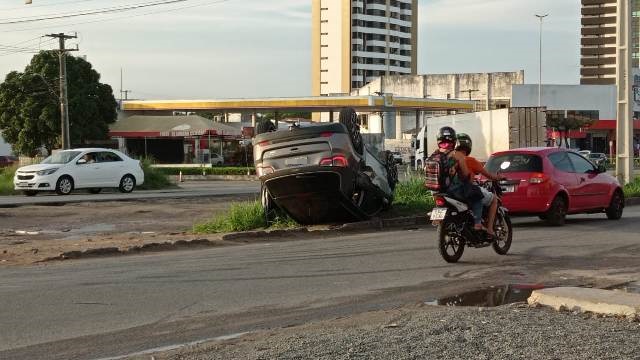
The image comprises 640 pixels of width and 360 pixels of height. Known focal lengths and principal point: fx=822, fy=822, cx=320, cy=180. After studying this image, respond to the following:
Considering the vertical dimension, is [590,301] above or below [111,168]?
below

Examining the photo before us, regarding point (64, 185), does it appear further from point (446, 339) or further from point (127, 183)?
point (446, 339)

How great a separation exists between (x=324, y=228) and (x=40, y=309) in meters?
8.31

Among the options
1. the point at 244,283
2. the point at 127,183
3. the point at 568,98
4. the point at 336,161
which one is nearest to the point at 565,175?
the point at 336,161

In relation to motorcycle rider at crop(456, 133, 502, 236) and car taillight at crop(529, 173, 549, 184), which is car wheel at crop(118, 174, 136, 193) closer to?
car taillight at crop(529, 173, 549, 184)

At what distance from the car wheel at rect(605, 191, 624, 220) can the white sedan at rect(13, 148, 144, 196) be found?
18325 mm

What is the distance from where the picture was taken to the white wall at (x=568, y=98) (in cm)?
8381

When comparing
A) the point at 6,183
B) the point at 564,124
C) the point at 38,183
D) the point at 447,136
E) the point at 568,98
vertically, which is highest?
the point at 568,98

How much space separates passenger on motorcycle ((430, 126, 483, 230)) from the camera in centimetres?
1073

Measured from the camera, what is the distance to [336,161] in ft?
47.0

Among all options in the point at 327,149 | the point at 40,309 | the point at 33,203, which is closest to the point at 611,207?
the point at 327,149

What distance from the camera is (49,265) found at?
11.5 meters

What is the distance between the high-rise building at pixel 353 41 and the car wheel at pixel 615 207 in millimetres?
131693

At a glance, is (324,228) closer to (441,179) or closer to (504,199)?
(504,199)

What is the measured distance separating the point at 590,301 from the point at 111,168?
2447 cm
